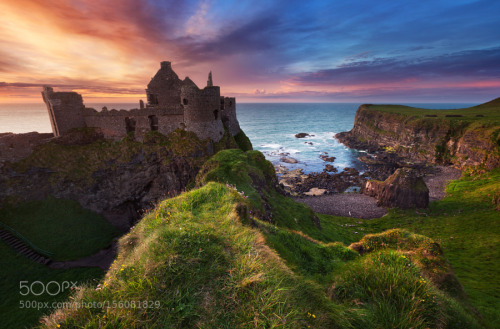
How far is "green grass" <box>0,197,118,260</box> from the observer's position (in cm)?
2430

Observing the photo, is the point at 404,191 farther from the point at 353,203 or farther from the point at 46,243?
the point at 46,243

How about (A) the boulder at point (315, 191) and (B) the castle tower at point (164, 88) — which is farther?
(A) the boulder at point (315, 191)

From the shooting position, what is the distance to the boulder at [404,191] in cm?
3638

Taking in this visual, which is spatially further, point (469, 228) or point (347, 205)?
point (347, 205)

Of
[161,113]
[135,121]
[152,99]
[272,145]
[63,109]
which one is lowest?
[272,145]

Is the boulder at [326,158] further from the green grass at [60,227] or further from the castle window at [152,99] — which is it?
the green grass at [60,227]


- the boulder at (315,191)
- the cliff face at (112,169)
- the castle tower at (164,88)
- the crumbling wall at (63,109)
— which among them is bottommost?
the boulder at (315,191)

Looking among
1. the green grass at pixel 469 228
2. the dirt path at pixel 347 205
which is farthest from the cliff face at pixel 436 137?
the dirt path at pixel 347 205

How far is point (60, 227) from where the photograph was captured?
86.6 feet

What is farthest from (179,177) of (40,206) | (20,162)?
(20,162)

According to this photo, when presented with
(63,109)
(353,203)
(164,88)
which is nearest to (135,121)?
(164,88)

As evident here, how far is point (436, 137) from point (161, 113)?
8865cm

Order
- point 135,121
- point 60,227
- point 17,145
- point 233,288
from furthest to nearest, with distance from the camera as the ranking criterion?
point 135,121 → point 17,145 → point 60,227 → point 233,288

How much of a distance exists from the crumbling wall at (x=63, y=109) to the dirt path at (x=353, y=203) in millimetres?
43671
